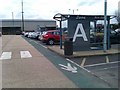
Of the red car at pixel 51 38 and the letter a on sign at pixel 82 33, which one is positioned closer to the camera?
the letter a on sign at pixel 82 33

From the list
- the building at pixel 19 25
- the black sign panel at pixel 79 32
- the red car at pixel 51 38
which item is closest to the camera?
the black sign panel at pixel 79 32

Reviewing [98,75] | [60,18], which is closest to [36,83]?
[98,75]

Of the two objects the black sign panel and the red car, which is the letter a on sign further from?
the red car

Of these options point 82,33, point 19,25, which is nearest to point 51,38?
point 82,33

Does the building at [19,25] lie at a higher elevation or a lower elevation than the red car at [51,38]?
higher

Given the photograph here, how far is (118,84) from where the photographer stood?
8805 millimetres

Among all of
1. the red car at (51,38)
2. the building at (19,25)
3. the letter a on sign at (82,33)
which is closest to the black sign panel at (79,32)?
the letter a on sign at (82,33)

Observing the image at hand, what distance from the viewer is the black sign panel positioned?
19.4 meters

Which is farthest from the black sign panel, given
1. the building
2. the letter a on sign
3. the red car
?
the building

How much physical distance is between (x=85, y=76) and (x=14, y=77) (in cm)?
264

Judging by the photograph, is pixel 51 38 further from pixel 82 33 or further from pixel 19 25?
pixel 19 25

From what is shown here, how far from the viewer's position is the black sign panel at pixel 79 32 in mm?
19422

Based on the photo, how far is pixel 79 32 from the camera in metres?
19.6

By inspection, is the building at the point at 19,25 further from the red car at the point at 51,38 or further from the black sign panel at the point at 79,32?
the black sign panel at the point at 79,32
